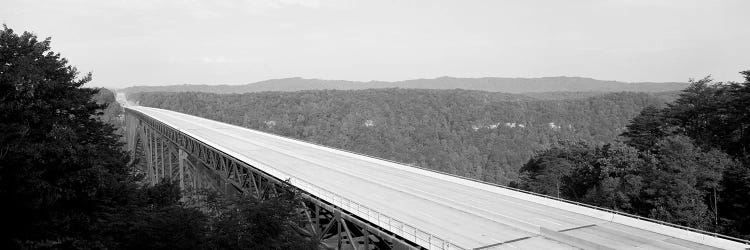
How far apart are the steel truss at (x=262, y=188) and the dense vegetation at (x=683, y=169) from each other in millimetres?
18308

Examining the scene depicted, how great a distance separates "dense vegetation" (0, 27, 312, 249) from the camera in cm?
1262

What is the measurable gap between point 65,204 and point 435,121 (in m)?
139

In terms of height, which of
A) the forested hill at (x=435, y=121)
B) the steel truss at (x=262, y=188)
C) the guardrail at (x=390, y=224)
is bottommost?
the forested hill at (x=435, y=121)

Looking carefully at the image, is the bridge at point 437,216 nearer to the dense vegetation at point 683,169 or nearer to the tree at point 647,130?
the dense vegetation at point 683,169

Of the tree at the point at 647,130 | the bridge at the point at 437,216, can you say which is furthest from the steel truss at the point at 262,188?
the tree at the point at 647,130

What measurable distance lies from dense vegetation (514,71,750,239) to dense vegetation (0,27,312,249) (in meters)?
23.4

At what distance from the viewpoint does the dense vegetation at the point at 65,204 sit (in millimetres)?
12616

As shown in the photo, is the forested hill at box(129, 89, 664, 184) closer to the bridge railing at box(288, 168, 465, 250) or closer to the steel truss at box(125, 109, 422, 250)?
the steel truss at box(125, 109, 422, 250)

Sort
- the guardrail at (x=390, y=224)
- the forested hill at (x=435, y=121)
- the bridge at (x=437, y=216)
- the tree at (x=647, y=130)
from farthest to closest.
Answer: the forested hill at (x=435, y=121)
the tree at (x=647, y=130)
the bridge at (x=437, y=216)
the guardrail at (x=390, y=224)

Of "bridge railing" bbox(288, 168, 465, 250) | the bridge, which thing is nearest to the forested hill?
the bridge

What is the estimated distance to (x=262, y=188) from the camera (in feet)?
100

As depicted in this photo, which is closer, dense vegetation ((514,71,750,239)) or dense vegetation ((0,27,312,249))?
dense vegetation ((0,27,312,249))

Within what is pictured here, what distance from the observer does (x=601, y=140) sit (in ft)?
434

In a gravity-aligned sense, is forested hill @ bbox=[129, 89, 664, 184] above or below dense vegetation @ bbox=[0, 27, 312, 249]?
below
